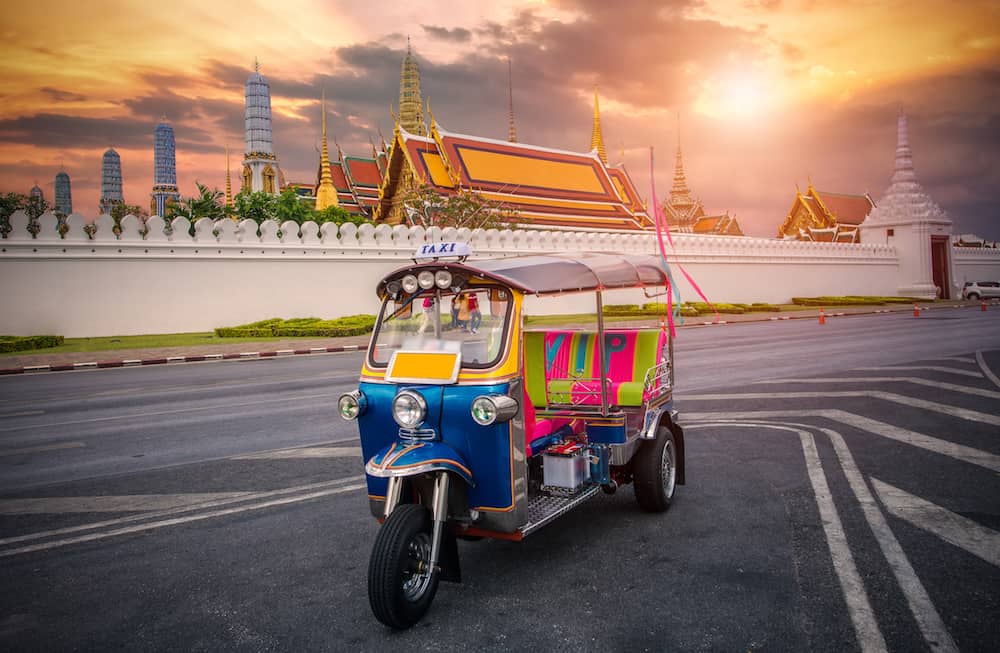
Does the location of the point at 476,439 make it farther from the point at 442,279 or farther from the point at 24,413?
the point at 24,413

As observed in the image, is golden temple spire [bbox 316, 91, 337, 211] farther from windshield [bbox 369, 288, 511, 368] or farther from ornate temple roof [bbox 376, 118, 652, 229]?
windshield [bbox 369, 288, 511, 368]

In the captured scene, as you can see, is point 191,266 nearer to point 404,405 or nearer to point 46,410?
Result: point 46,410

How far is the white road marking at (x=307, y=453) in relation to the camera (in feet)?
25.3

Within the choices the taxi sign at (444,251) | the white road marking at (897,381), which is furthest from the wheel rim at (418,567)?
the white road marking at (897,381)

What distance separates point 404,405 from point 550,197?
42272 mm

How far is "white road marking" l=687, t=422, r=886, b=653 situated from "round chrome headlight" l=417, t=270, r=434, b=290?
3.02 metres

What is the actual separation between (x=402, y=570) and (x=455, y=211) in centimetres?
3462

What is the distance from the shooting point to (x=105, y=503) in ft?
20.7

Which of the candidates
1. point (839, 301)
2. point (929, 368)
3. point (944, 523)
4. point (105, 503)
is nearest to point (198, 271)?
point (105, 503)

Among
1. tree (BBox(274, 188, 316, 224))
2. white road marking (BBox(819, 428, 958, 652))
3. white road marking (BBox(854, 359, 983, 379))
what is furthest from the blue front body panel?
tree (BBox(274, 188, 316, 224))

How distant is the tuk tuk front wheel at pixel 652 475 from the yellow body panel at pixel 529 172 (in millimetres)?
38509

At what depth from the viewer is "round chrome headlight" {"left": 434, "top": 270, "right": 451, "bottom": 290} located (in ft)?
14.9

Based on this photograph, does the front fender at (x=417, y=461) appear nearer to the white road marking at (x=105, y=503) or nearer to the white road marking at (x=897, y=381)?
the white road marking at (x=105, y=503)

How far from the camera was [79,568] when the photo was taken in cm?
485
